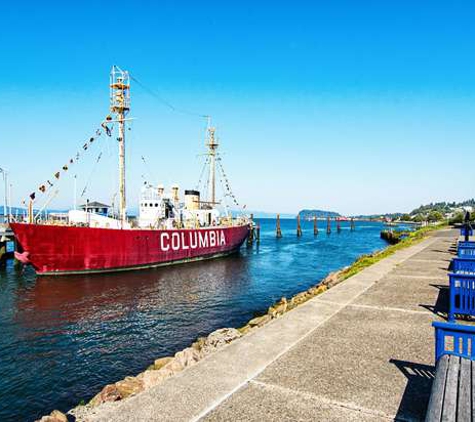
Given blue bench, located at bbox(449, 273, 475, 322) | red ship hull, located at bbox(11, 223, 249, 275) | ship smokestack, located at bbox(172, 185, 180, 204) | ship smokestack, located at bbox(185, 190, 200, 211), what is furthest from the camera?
→ ship smokestack, located at bbox(185, 190, 200, 211)

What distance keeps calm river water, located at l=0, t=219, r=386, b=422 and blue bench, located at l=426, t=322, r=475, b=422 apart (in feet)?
27.3

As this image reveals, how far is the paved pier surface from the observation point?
15.4 ft

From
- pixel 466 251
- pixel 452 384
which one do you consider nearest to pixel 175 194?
pixel 466 251

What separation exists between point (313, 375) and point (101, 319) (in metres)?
13.2

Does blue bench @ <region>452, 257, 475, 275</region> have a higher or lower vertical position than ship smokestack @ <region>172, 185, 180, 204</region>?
lower

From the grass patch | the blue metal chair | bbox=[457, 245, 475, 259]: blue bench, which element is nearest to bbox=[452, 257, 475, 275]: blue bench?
bbox=[457, 245, 475, 259]: blue bench

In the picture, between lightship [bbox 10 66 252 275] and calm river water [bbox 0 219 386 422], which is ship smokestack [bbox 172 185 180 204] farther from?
calm river water [bbox 0 219 386 422]

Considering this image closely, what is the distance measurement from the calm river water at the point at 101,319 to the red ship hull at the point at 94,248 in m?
1.02

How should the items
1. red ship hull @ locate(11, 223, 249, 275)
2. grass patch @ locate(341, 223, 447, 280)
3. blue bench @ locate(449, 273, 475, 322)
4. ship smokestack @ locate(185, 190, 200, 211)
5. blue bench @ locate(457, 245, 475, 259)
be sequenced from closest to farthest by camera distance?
blue bench @ locate(449, 273, 475, 322) → blue bench @ locate(457, 245, 475, 259) → grass patch @ locate(341, 223, 447, 280) → red ship hull @ locate(11, 223, 249, 275) → ship smokestack @ locate(185, 190, 200, 211)

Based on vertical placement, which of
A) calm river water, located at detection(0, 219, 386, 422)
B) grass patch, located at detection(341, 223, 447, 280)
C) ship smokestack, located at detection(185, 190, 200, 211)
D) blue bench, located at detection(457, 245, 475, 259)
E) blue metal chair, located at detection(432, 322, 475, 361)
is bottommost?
calm river water, located at detection(0, 219, 386, 422)

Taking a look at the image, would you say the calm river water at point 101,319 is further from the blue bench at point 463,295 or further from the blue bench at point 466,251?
the blue bench at point 466,251

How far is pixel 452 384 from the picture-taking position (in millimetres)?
3945

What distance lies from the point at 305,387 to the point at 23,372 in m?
9.38

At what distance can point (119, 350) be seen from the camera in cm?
1279
